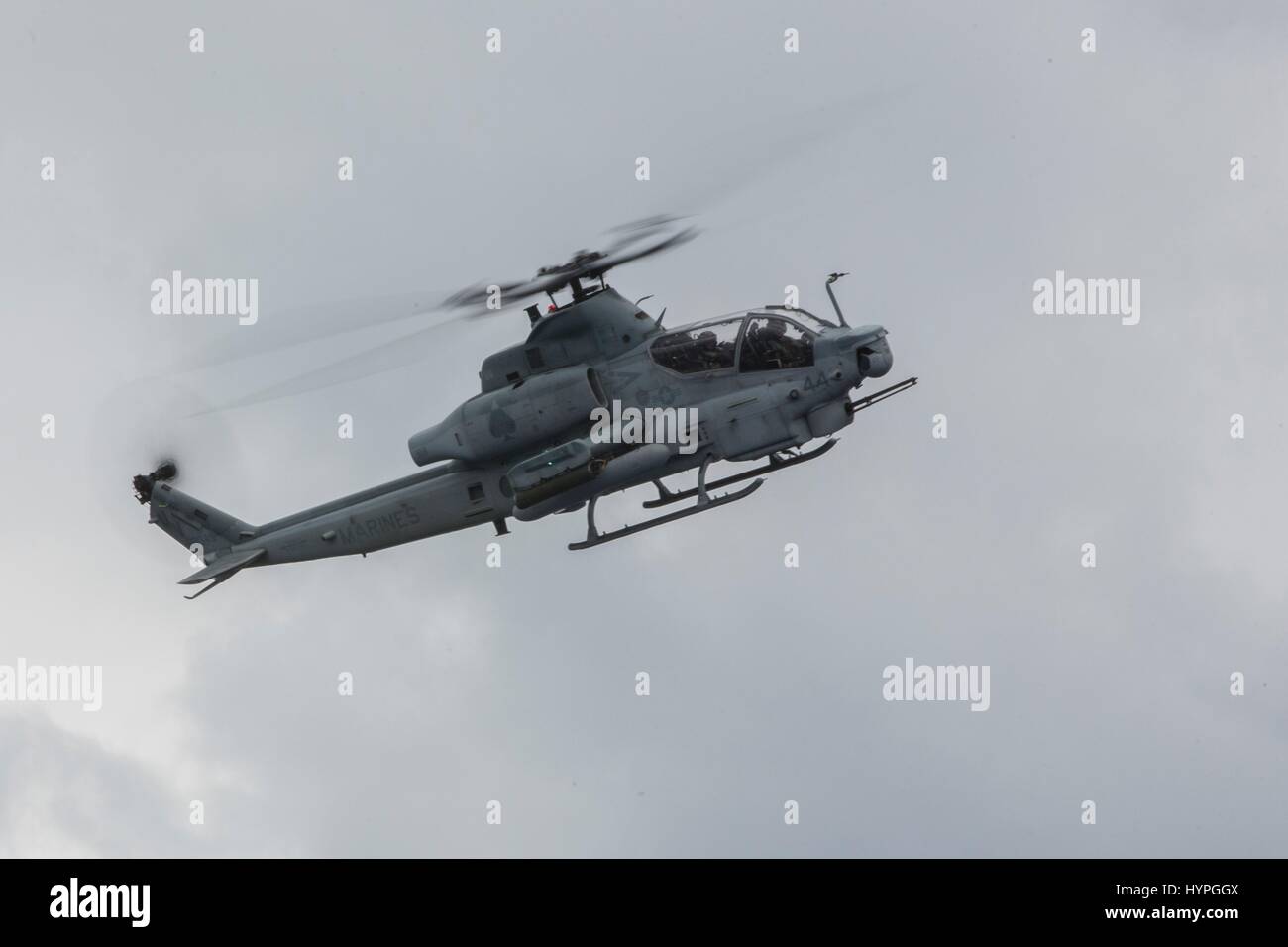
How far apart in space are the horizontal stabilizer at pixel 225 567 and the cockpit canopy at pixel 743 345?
7579 mm

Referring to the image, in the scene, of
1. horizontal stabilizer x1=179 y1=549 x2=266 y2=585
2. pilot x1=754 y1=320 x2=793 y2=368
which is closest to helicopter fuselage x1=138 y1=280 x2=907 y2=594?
pilot x1=754 y1=320 x2=793 y2=368

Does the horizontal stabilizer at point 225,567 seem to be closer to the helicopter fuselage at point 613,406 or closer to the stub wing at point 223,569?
the stub wing at point 223,569

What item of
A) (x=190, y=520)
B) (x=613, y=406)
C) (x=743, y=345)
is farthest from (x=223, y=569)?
(x=743, y=345)

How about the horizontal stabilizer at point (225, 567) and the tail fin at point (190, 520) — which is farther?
the tail fin at point (190, 520)

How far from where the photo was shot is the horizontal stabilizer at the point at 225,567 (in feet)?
90.6

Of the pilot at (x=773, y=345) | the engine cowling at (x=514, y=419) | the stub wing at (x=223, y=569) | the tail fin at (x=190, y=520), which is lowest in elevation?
the stub wing at (x=223, y=569)

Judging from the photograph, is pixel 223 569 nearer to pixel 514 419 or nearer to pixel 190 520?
pixel 190 520

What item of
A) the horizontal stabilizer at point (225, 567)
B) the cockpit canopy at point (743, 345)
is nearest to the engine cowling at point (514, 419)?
the cockpit canopy at point (743, 345)

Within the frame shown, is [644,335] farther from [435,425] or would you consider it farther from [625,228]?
[435,425]

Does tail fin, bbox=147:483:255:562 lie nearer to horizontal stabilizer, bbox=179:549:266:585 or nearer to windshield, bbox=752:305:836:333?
horizontal stabilizer, bbox=179:549:266:585

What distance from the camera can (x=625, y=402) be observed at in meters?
25.5

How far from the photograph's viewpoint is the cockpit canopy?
2498 centimetres

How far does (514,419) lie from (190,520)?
706cm
